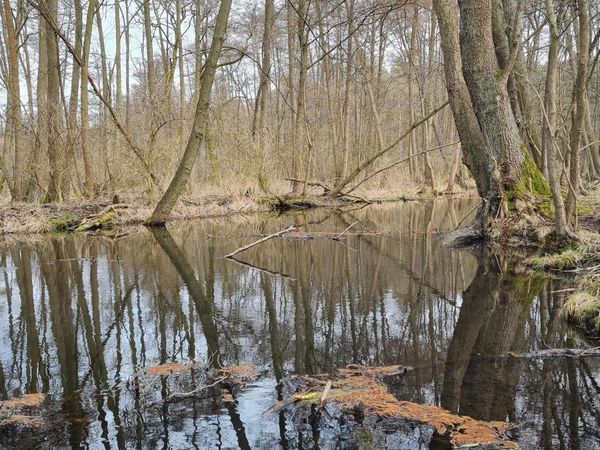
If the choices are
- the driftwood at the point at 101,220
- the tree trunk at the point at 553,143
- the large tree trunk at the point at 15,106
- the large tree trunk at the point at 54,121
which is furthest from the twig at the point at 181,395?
the large tree trunk at the point at 15,106

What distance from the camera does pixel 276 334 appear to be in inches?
169

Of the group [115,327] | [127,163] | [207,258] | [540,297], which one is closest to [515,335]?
[540,297]

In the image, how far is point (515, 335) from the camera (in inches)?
160

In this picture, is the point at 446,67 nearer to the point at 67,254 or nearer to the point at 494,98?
the point at 494,98

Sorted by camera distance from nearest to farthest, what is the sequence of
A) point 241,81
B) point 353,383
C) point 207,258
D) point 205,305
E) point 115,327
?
point 353,383, point 115,327, point 205,305, point 207,258, point 241,81

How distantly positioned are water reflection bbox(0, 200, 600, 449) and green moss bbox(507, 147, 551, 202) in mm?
1388

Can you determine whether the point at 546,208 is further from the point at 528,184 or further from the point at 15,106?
the point at 15,106

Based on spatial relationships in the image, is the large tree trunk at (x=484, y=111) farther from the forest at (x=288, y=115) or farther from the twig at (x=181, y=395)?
the twig at (x=181, y=395)

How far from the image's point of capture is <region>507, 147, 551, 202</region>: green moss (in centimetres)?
861

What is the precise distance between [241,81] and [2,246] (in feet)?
70.3

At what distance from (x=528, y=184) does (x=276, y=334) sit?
6.08m

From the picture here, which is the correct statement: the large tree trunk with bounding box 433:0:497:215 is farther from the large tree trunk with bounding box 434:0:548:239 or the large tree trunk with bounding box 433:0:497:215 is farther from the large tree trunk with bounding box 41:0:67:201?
the large tree trunk with bounding box 41:0:67:201

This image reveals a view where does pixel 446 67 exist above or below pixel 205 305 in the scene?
above

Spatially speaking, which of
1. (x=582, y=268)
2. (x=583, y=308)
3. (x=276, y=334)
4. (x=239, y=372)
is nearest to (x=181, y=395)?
(x=239, y=372)
